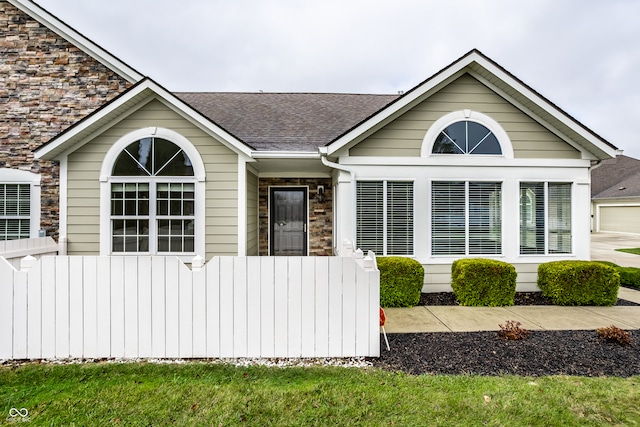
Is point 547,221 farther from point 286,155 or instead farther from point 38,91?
point 38,91

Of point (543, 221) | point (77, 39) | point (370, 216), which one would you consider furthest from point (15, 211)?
point (543, 221)

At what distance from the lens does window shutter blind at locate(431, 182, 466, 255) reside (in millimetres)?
6793

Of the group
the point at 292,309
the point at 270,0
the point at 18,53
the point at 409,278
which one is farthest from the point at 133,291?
the point at 270,0

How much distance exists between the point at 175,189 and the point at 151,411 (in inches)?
179

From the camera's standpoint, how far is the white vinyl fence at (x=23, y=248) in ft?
17.2

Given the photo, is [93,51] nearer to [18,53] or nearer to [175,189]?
[18,53]

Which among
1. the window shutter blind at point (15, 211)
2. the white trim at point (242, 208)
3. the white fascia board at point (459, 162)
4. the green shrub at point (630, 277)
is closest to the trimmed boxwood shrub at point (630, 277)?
the green shrub at point (630, 277)

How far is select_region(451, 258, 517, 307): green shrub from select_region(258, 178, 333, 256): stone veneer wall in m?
3.61

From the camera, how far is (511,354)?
3994mm

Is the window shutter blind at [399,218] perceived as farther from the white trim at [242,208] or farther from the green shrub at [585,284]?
the white trim at [242,208]

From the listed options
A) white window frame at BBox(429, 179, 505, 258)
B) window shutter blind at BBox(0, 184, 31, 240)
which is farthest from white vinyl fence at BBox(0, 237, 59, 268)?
white window frame at BBox(429, 179, 505, 258)

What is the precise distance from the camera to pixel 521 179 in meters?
6.80

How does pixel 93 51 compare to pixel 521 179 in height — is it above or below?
above

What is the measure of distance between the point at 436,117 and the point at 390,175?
157 centimetres
